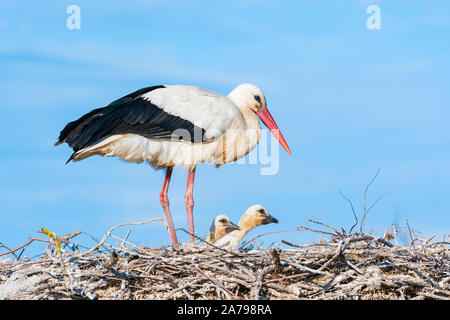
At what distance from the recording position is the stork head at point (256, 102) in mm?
7195

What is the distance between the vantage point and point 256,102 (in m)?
7.19

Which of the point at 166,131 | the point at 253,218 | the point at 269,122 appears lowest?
the point at 253,218

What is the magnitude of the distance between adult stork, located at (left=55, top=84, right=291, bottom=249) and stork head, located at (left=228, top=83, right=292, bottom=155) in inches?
7.6

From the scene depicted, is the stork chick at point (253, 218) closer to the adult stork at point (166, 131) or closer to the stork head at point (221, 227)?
the stork head at point (221, 227)

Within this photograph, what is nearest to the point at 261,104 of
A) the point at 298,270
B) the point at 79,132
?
the point at 79,132

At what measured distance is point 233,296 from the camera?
404 cm

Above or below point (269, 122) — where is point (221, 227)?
below

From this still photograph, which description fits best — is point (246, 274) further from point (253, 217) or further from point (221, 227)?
point (253, 217)

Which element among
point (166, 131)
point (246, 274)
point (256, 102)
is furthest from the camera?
point (256, 102)

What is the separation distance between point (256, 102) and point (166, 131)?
1.17 m

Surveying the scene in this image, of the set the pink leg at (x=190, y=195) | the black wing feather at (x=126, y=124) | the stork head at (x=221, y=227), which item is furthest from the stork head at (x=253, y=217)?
the black wing feather at (x=126, y=124)

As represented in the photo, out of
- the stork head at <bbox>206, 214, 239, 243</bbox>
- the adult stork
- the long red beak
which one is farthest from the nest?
the long red beak

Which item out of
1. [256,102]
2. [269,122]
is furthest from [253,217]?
[256,102]
